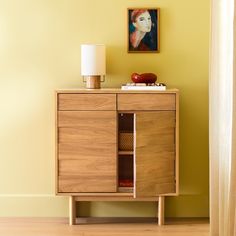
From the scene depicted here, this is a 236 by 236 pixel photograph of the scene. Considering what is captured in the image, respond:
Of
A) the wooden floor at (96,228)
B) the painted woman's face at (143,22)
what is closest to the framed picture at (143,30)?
the painted woman's face at (143,22)

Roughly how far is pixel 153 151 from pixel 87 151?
17.6 inches

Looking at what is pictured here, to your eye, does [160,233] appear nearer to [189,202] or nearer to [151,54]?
[189,202]

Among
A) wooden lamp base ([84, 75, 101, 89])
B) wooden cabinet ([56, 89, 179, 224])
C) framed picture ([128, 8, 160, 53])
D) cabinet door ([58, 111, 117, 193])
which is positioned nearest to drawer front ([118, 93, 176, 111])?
wooden cabinet ([56, 89, 179, 224])

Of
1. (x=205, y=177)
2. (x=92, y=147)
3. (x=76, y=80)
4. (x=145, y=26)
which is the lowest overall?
(x=205, y=177)

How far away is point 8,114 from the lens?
4.04m

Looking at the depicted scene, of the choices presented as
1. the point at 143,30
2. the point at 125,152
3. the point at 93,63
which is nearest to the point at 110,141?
the point at 125,152

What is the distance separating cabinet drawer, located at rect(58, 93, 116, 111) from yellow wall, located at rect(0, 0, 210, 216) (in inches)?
12.6

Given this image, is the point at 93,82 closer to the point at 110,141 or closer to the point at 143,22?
the point at 110,141

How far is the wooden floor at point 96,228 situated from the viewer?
3670 millimetres

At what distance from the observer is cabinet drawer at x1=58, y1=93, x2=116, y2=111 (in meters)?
3.72

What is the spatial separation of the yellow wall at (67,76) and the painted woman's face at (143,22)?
Answer: 0.25ft

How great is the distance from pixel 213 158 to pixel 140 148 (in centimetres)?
63

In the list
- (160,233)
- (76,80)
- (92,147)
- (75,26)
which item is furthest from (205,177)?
(75,26)

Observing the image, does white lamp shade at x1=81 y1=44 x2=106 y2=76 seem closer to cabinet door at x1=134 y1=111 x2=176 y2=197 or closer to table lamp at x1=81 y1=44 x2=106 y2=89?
table lamp at x1=81 y1=44 x2=106 y2=89
